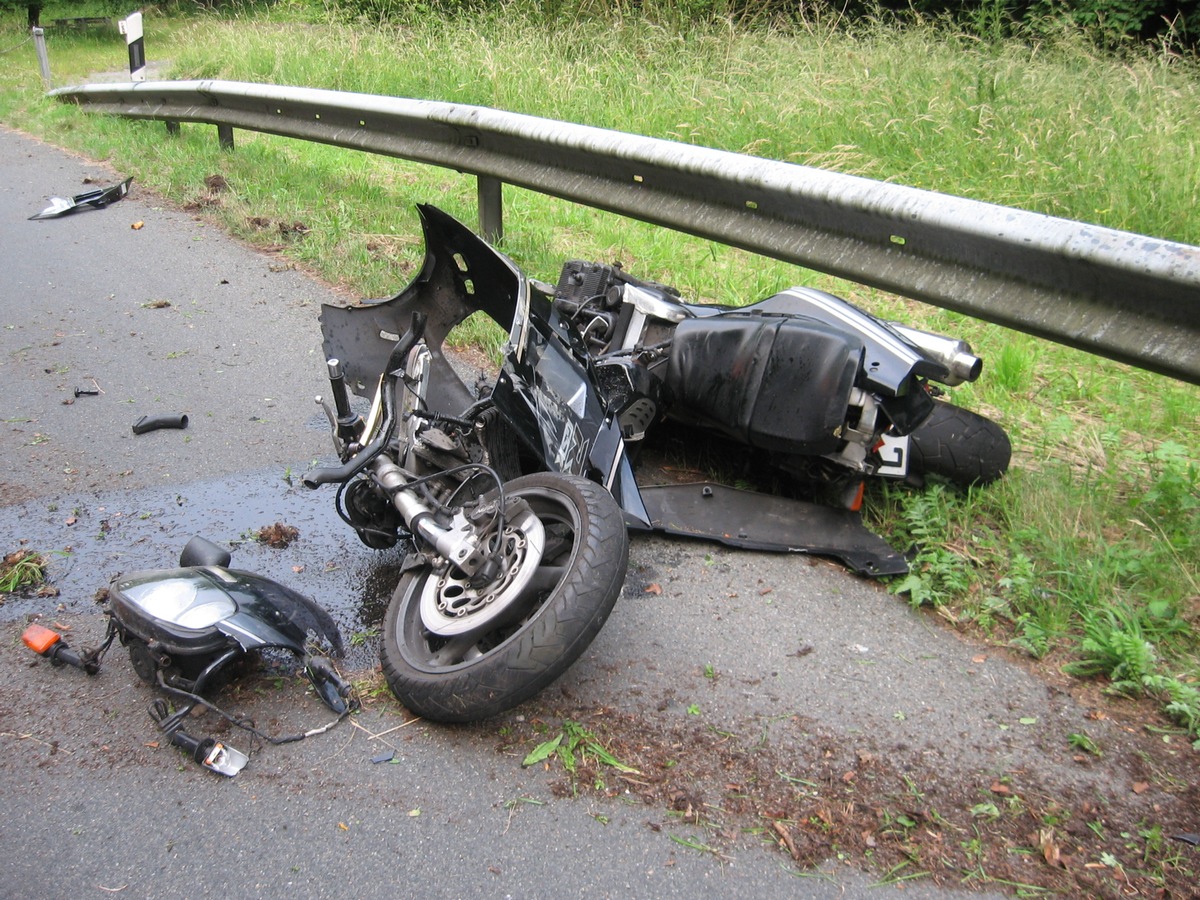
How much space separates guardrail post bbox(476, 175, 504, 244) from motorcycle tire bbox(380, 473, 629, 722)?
3.34 meters

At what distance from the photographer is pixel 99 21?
2384 cm

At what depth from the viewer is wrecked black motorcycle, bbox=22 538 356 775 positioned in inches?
104

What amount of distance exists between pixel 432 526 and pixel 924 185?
14.6ft

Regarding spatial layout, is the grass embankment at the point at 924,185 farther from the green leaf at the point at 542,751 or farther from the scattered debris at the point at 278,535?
the scattered debris at the point at 278,535

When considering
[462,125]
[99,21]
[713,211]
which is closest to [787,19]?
[462,125]

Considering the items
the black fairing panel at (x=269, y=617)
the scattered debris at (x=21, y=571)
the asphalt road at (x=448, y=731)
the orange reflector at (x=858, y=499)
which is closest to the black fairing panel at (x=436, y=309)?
the asphalt road at (x=448, y=731)

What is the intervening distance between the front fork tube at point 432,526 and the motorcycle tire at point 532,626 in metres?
0.15

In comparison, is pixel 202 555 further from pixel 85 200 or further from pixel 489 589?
pixel 85 200

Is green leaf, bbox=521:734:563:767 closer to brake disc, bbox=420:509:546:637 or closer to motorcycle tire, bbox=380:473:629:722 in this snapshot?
motorcycle tire, bbox=380:473:629:722

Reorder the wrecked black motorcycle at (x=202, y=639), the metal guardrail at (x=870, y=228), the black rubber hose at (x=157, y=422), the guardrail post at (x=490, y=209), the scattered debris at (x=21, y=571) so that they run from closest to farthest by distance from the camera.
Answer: the wrecked black motorcycle at (x=202, y=639) < the metal guardrail at (x=870, y=228) < the scattered debris at (x=21, y=571) < the black rubber hose at (x=157, y=422) < the guardrail post at (x=490, y=209)

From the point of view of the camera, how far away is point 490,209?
612cm

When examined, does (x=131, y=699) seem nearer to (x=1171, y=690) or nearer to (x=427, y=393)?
(x=427, y=393)

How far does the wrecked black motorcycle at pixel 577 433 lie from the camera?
286 cm

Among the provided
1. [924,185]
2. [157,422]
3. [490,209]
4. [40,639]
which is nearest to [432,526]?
[40,639]
